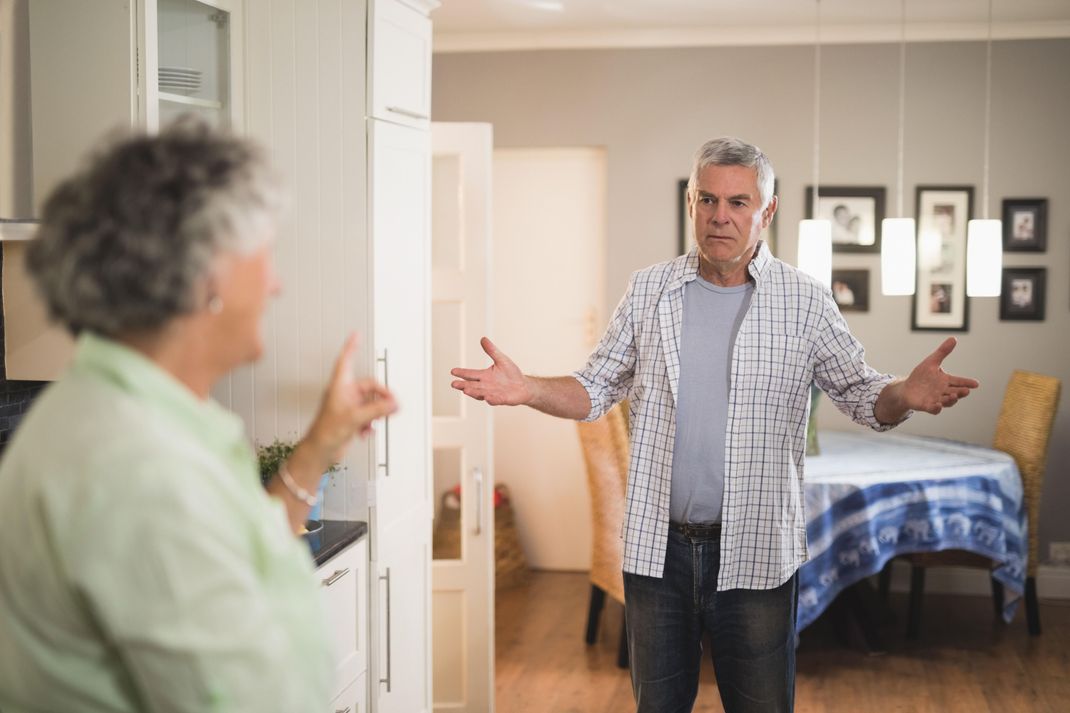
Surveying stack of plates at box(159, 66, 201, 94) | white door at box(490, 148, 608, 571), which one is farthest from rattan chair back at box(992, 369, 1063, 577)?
stack of plates at box(159, 66, 201, 94)

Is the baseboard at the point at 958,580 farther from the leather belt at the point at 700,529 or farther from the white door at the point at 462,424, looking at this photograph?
the leather belt at the point at 700,529

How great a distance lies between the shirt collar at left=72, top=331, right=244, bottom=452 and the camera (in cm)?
99

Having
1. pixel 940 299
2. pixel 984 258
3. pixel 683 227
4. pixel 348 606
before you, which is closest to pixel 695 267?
pixel 348 606

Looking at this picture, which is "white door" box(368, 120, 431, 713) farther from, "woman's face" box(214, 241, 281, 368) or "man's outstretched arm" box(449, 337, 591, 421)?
"woman's face" box(214, 241, 281, 368)

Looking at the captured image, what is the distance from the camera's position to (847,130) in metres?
5.24

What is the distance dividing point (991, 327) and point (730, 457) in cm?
352

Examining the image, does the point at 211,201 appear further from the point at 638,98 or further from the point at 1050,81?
the point at 1050,81

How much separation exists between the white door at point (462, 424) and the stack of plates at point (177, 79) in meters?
1.03

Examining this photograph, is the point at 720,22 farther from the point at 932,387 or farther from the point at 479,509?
the point at 932,387

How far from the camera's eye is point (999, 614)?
4.71 metres

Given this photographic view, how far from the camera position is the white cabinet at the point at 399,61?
8.93ft

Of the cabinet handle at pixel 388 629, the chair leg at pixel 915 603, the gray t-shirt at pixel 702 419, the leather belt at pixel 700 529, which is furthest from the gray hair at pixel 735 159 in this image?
the chair leg at pixel 915 603

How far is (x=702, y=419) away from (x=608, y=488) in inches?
75.5

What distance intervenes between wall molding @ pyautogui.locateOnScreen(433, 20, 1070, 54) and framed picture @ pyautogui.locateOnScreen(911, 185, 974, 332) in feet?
2.42
